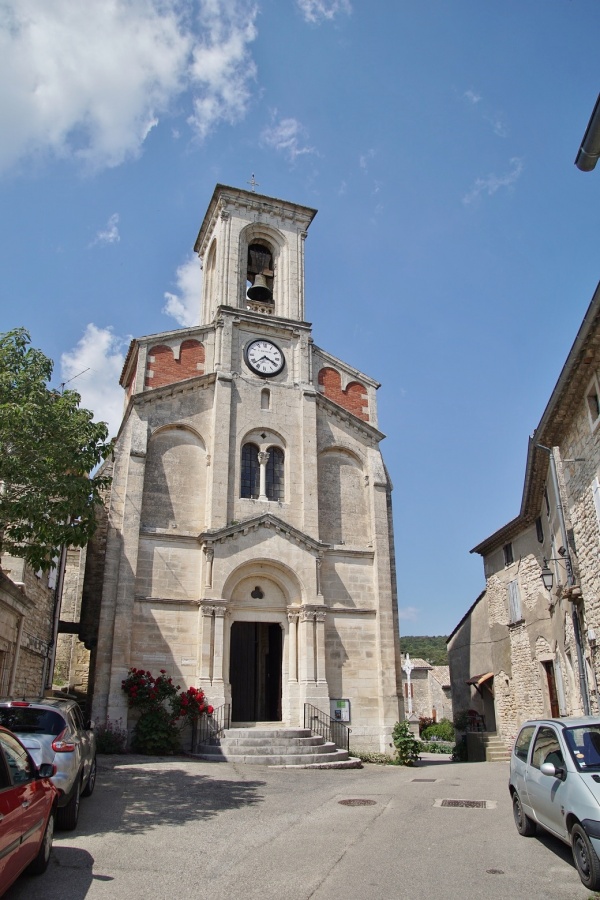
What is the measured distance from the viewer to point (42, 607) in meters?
18.6

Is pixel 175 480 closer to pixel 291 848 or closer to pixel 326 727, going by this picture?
pixel 326 727

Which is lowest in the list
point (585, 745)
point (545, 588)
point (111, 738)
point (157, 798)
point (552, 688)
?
point (157, 798)

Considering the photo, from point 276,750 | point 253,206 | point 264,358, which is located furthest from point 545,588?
point 253,206

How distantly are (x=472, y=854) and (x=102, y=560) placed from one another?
15703 millimetres

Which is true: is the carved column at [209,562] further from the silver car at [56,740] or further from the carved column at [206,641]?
the silver car at [56,740]

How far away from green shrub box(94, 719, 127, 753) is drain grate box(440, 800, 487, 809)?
9.07 meters

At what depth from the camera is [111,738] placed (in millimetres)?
16953

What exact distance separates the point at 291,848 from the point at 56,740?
121 inches

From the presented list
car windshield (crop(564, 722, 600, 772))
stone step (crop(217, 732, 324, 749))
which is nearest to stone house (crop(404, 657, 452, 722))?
stone step (crop(217, 732, 324, 749))

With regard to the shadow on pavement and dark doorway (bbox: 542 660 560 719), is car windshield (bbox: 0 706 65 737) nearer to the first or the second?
the shadow on pavement

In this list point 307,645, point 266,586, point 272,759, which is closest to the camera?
point 272,759

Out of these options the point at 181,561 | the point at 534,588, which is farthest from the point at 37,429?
the point at 534,588

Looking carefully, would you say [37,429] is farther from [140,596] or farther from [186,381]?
[186,381]

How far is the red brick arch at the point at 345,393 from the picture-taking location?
2438 centimetres
